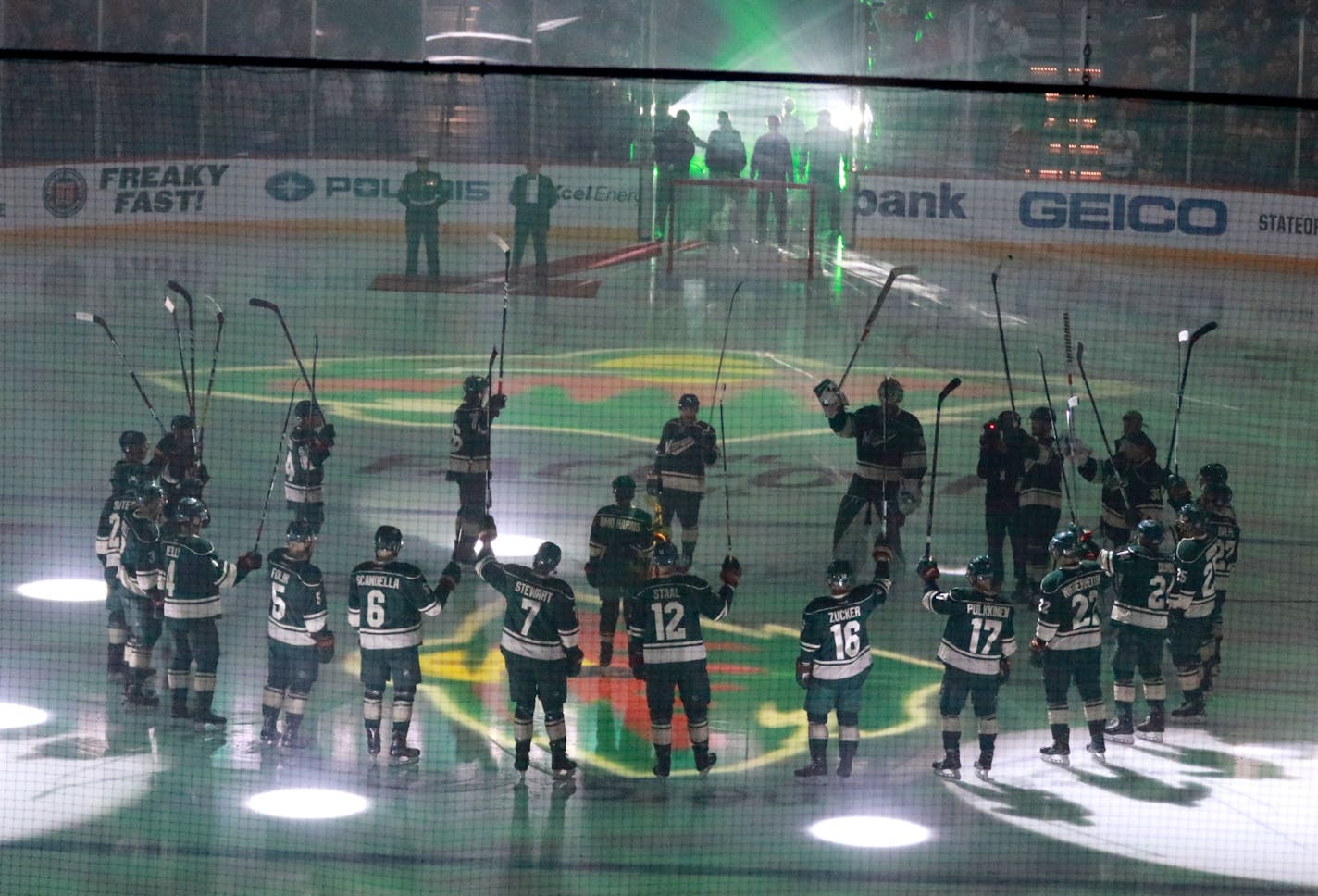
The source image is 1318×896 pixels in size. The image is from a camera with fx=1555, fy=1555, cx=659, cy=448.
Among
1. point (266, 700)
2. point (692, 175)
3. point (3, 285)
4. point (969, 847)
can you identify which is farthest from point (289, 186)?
point (969, 847)

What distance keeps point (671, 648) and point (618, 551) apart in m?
1.35

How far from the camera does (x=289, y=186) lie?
20672 millimetres

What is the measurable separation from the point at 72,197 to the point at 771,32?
1314 cm

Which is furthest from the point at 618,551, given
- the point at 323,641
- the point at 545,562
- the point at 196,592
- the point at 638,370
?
the point at 638,370

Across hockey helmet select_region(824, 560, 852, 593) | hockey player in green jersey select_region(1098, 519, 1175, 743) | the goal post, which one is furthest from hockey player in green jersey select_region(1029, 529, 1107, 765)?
the goal post

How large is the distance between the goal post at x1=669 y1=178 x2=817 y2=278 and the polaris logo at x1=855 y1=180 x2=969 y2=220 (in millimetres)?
833

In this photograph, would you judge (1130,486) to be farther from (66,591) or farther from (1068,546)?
(66,591)

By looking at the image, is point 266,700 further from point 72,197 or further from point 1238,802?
point 72,197

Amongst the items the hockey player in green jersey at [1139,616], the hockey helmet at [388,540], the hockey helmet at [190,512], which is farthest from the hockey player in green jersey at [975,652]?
the hockey helmet at [190,512]

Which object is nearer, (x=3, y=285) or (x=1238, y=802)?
(x=1238, y=802)

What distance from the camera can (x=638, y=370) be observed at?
1725 centimetres

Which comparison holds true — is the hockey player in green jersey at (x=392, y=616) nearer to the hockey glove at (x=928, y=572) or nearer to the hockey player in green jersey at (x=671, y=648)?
the hockey player in green jersey at (x=671, y=648)

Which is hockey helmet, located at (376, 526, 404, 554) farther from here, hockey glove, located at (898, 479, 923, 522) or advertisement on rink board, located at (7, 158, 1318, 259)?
advertisement on rink board, located at (7, 158, 1318, 259)

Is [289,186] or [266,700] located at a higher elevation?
[289,186]
